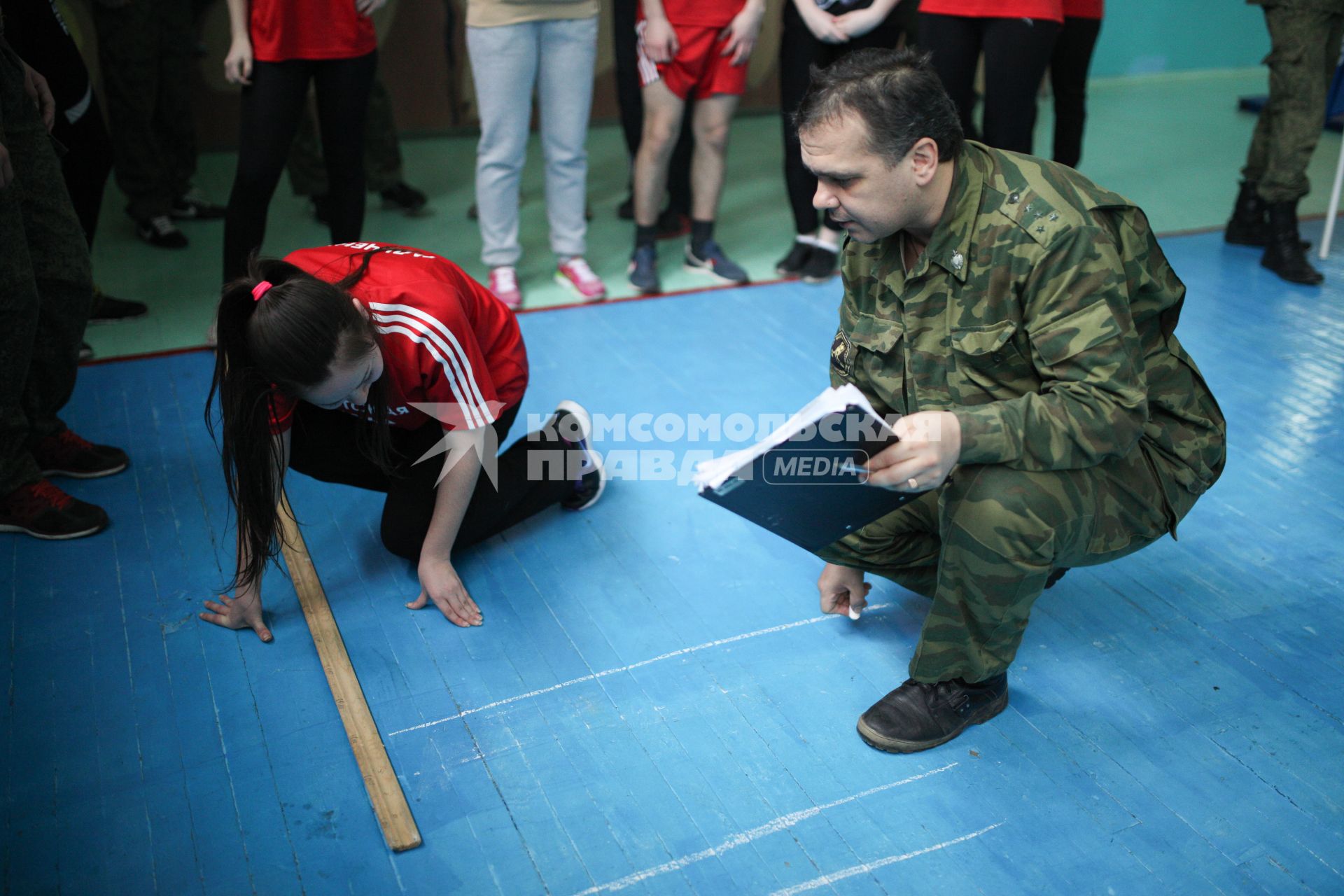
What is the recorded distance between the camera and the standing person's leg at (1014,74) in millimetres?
2756

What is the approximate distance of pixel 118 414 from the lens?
2389mm

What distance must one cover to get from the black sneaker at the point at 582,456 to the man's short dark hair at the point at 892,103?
86 cm

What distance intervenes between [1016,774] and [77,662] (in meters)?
1.45

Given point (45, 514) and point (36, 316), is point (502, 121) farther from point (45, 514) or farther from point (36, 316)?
point (45, 514)

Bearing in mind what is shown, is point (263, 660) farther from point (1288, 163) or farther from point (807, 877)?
point (1288, 163)

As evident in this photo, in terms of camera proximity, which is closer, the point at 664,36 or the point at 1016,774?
the point at 1016,774

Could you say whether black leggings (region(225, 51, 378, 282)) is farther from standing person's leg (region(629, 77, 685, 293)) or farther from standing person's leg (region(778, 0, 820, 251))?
→ standing person's leg (region(778, 0, 820, 251))

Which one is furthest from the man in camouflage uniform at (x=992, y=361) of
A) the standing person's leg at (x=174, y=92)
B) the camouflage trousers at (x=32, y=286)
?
the standing person's leg at (x=174, y=92)

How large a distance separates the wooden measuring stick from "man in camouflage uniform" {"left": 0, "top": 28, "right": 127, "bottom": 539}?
43 cm

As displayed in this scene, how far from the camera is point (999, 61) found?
2.80m

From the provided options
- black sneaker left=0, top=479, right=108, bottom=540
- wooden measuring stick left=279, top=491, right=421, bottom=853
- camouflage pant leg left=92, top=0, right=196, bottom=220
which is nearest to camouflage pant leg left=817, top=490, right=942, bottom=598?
wooden measuring stick left=279, top=491, right=421, bottom=853

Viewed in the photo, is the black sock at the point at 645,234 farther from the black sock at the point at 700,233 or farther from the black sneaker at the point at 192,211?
the black sneaker at the point at 192,211

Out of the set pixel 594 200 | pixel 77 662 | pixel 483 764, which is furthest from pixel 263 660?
pixel 594 200

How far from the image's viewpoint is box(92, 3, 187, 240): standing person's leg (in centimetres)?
313
